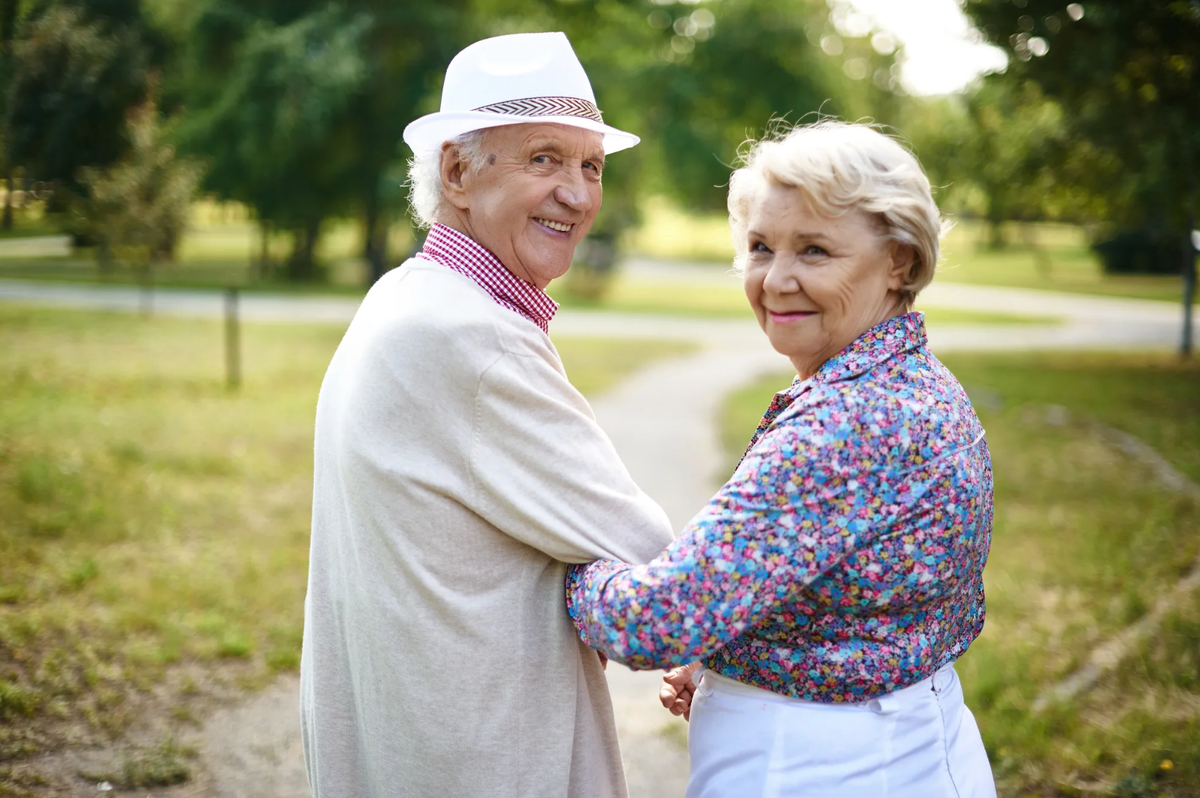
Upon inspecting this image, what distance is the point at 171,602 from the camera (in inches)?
194

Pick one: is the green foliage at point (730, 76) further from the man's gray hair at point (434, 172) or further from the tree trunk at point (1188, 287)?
the man's gray hair at point (434, 172)

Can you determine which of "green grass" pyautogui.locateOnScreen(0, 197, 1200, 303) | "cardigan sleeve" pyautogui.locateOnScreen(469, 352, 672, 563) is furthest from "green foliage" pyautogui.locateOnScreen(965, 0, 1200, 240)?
"cardigan sleeve" pyautogui.locateOnScreen(469, 352, 672, 563)

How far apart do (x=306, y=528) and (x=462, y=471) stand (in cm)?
483

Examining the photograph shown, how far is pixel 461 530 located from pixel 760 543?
0.54m

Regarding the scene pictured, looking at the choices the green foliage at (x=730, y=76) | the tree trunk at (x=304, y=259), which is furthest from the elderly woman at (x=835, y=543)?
the tree trunk at (x=304, y=259)

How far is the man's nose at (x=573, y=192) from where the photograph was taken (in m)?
2.10

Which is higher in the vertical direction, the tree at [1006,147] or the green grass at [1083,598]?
the tree at [1006,147]

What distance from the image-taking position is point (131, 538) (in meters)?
5.72

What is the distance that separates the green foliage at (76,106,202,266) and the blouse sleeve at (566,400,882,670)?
5.31m

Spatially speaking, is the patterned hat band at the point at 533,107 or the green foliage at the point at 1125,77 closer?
the patterned hat band at the point at 533,107

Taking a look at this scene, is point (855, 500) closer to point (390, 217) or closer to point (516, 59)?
point (516, 59)

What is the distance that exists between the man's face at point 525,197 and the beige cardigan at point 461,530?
0.60 feet

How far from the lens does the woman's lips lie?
71.8 inches

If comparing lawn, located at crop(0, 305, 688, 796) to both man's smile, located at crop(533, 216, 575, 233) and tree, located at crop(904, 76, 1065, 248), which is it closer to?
man's smile, located at crop(533, 216, 575, 233)
